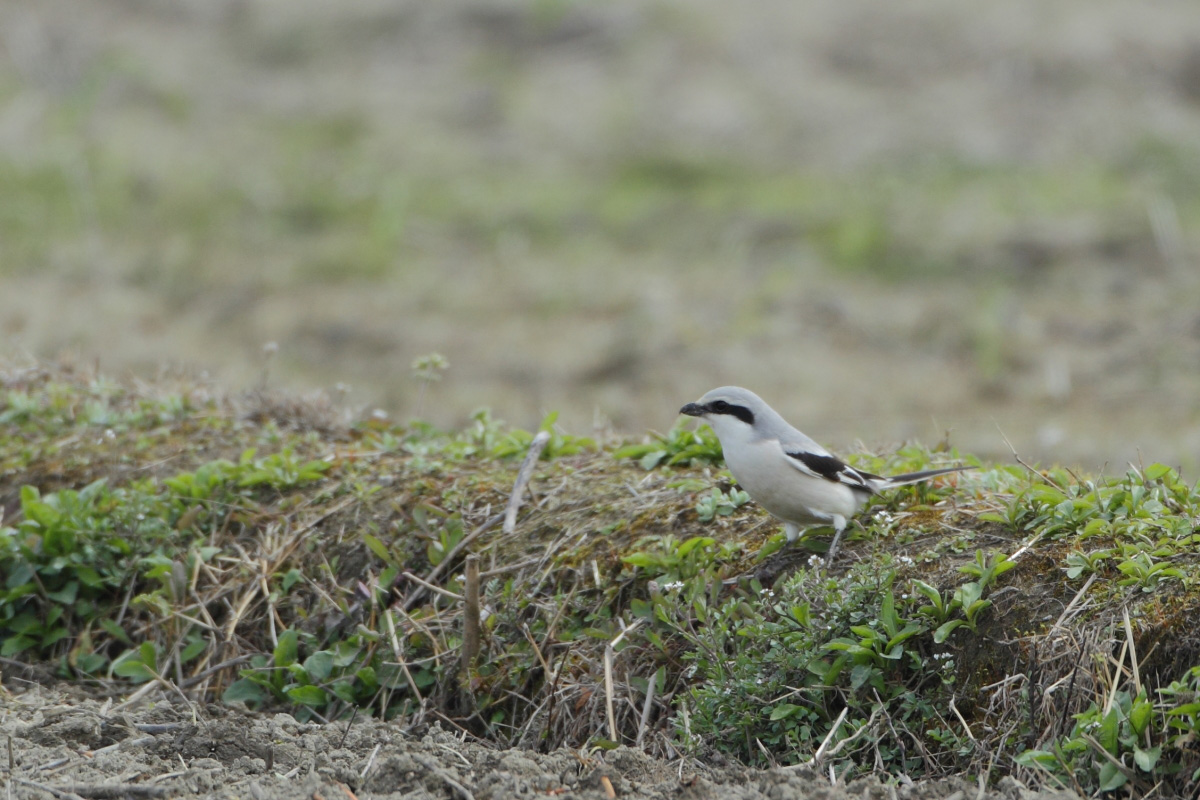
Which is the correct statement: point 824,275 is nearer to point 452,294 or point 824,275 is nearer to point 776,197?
point 776,197

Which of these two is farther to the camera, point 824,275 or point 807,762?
point 824,275

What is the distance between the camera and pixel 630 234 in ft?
48.1

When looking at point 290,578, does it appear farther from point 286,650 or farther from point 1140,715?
point 1140,715

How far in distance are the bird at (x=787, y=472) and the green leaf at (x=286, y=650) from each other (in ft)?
6.21

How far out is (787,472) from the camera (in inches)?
176

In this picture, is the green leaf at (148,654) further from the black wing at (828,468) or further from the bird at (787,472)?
the black wing at (828,468)

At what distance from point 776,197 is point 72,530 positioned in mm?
11248

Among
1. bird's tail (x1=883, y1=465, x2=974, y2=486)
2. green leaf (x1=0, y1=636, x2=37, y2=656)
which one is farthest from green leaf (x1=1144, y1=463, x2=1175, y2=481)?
green leaf (x1=0, y1=636, x2=37, y2=656)

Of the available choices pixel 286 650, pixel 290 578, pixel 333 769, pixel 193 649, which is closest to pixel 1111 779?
pixel 333 769

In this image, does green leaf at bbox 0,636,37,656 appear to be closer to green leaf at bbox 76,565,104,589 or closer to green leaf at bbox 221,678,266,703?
green leaf at bbox 76,565,104,589

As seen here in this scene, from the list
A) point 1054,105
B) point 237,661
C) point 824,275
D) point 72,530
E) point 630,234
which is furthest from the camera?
point 1054,105

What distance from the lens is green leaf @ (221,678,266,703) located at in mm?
4703

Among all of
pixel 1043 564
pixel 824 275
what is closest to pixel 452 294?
pixel 824 275

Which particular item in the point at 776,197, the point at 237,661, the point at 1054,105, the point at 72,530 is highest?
the point at 1054,105
